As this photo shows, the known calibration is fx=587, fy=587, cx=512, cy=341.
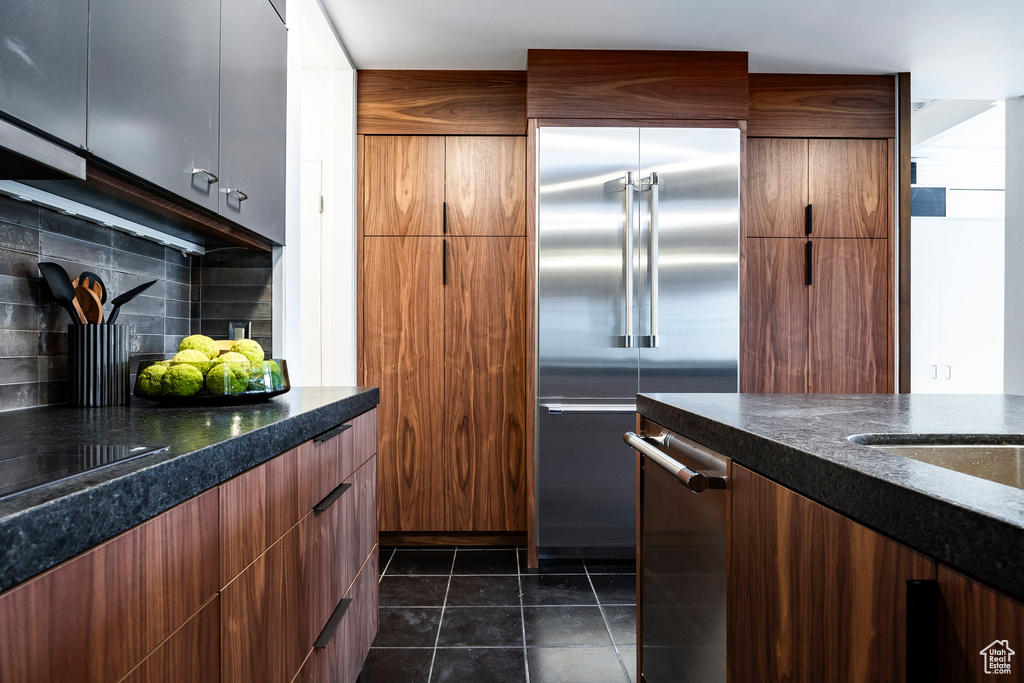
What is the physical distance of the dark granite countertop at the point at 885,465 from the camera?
1.52ft

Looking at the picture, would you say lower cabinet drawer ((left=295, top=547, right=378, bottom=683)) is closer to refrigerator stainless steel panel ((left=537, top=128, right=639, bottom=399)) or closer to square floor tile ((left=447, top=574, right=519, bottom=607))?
square floor tile ((left=447, top=574, right=519, bottom=607))

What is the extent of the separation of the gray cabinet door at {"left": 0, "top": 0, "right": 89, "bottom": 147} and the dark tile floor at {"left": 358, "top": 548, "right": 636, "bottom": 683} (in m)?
A: 1.72

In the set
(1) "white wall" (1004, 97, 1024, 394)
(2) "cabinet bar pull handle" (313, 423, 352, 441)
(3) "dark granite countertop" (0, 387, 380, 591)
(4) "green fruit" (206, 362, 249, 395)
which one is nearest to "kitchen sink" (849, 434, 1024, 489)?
(3) "dark granite countertop" (0, 387, 380, 591)

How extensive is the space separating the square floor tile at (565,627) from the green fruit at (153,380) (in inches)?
59.5

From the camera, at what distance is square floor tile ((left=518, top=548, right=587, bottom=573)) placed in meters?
2.85

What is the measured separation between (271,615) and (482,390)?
6.98ft

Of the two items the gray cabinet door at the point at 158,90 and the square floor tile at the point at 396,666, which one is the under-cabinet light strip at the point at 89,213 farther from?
the square floor tile at the point at 396,666

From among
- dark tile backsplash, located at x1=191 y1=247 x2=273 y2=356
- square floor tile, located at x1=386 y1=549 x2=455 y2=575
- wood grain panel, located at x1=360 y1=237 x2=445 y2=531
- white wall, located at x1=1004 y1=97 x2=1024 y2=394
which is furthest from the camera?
white wall, located at x1=1004 y1=97 x2=1024 y2=394

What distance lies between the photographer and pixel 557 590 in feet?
8.55

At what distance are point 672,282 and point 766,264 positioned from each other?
2.36ft

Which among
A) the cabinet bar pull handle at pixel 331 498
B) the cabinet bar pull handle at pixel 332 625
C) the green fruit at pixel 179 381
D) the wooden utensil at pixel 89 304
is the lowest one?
the cabinet bar pull handle at pixel 332 625

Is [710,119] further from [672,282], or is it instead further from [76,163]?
[76,163]

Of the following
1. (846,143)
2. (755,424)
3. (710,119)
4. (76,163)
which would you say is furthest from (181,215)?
(846,143)

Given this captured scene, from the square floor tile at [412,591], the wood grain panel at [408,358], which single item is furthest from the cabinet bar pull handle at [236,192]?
the square floor tile at [412,591]
